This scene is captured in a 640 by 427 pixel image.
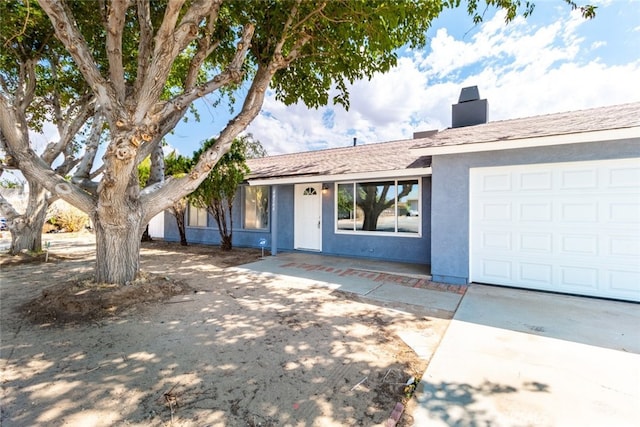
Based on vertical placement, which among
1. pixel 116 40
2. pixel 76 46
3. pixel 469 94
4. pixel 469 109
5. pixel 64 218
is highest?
pixel 469 94

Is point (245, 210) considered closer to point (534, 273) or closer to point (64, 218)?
point (534, 273)

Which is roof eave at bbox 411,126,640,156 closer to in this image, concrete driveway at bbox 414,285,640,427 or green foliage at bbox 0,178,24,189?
concrete driveway at bbox 414,285,640,427

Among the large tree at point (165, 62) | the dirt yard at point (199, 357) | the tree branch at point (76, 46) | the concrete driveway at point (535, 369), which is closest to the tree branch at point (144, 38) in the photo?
the large tree at point (165, 62)

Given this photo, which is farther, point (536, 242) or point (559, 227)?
point (536, 242)

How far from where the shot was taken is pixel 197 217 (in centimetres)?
1288

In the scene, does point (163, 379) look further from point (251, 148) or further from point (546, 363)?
point (251, 148)

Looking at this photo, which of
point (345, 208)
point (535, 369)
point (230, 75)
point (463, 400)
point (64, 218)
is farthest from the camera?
point (64, 218)

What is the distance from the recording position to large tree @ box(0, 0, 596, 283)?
15.1 ft

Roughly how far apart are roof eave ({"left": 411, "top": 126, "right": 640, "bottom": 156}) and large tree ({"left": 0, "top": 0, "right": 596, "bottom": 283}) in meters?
2.20

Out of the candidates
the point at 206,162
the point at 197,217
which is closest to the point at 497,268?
the point at 206,162

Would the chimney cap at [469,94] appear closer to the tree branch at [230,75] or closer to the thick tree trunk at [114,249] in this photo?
the tree branch at [230,75]

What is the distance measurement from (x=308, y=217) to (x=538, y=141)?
6927 mm

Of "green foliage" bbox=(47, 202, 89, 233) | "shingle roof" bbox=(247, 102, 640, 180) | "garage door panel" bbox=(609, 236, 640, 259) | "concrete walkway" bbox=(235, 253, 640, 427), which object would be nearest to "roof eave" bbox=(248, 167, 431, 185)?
"shingle roof" bbox=(247, 102, 640, 180)

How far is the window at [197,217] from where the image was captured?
12.6 meters
